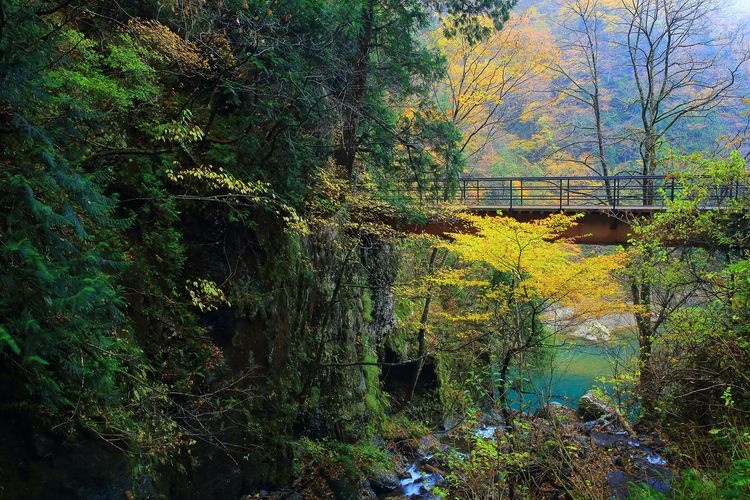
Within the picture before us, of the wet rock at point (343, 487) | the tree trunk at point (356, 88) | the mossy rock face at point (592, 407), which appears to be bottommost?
the mossy rock face at point (592, 407)

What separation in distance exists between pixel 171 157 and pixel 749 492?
6802 millimetres

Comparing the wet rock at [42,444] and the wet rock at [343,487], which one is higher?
the wet rock at [42,444]

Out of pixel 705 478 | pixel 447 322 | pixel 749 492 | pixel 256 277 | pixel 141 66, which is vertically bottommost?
pixel 447 322

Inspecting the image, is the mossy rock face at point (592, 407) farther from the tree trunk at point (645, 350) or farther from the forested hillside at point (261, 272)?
the tree trunk at point (645, 350)

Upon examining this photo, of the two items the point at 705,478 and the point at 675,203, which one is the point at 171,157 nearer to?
the point at 705,478

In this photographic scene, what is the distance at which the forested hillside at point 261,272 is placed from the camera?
3.16 m

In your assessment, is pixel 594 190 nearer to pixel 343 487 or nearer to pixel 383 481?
pixel 383 481

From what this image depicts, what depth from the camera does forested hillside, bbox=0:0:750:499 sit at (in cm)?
316

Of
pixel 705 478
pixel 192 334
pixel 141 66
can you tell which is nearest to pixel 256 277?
pixel 192 334

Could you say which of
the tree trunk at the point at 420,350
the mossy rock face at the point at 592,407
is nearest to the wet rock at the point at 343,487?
the tree trunk at the point at 420,350

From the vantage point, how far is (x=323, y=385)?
8.92 metres

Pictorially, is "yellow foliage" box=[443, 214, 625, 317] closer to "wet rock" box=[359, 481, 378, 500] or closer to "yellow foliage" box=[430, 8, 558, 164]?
"wet rock" box=[359, 481, 378, 500]

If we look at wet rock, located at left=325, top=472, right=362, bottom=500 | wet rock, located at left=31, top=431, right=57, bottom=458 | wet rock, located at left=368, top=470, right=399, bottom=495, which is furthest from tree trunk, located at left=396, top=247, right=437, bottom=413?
wet rock, located at left=31, top=431, right=57, bottom=458

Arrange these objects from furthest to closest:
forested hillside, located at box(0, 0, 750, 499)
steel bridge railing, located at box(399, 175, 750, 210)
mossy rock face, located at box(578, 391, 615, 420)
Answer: mossy rock face, located at box(578, 391, 615, 420), steel bridge railing, located at box(399, 175, 750, 210), forested hillside, located at box(0, 0, 750, 499)
